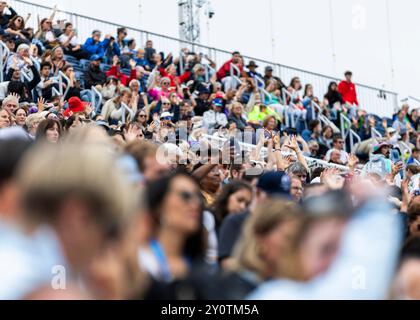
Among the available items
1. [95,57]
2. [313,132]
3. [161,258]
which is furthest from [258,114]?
[161,258]

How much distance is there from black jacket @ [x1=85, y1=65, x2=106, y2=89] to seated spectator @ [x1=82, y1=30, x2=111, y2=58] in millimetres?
1118

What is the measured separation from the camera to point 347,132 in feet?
65.5

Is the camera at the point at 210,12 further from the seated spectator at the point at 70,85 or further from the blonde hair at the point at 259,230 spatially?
the blonde hair at the point at 259,230

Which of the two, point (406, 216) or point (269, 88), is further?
point (269, 88)

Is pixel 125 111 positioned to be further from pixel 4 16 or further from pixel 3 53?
pixel 4 16

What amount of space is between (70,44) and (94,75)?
112 centimetres

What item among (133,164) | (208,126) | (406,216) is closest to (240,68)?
(208,126)

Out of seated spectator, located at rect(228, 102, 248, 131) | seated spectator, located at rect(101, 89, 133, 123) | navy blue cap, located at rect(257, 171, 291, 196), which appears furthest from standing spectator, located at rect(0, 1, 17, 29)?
navy blue cap, located at rect(257, 171, 291, 196)

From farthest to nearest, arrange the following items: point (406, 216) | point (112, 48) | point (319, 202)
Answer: point (112, 48) < point (406, 216) < point (319, 202)

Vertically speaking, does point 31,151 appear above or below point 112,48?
below

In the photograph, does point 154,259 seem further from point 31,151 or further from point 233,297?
point 31,151

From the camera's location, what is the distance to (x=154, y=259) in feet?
14.7

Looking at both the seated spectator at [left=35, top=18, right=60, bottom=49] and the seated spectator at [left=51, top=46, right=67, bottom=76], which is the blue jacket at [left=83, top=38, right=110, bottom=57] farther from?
the seated spectator at [left=51, top=46, right=67, bottom=76]

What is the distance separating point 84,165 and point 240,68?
16468 mm
